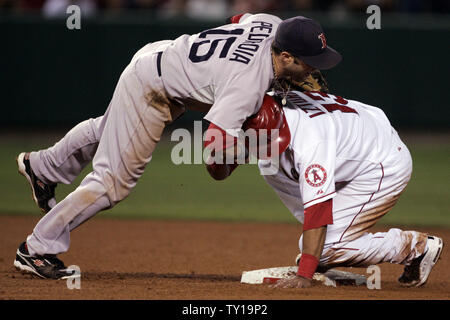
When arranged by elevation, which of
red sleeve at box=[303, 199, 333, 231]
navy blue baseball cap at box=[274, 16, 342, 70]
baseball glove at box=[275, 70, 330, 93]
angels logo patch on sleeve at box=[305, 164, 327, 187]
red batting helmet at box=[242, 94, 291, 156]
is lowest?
red sleeve at box=[303, 199, 333, 231]

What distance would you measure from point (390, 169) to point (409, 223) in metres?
3.20

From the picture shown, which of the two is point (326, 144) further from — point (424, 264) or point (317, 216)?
point (424, 264)

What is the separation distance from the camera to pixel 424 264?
4.74 meters

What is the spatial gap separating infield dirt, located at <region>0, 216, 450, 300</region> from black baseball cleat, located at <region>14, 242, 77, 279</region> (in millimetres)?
62

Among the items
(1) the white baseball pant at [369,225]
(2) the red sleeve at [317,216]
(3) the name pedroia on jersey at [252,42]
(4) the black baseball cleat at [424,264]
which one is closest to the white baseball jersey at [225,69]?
(3) the name pedroia on jersey at [252,42]

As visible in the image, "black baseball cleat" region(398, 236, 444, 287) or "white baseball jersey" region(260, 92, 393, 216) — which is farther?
"black baseball cleat" region(398, 236, 444, 287)

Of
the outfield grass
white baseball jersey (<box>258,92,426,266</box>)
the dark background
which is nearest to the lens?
white baseball jersey (<box>258,92,426,266</box>)

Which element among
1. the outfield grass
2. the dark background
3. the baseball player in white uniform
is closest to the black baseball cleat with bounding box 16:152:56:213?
the baseball player in white uniform

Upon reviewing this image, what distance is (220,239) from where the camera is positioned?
23.4ft

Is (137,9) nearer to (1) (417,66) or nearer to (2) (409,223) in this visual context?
(1) (417,66)

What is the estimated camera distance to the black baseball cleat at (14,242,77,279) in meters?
4.76

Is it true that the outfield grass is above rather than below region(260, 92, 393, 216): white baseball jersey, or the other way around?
below

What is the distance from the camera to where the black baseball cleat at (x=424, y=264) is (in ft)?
15.5

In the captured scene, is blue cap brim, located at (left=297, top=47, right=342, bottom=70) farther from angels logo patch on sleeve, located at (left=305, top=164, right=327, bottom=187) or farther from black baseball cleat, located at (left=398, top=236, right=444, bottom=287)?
black baseball cleat, located at (left=398, top=236, right=444, bottom=287)
